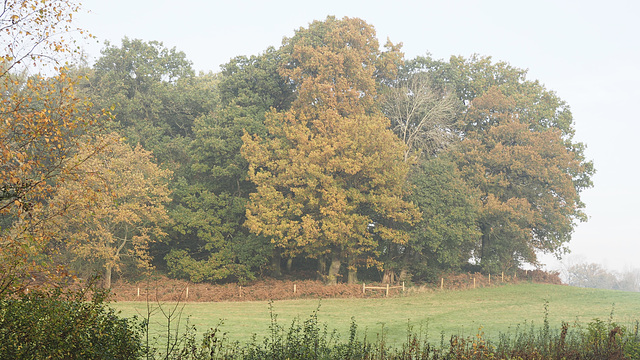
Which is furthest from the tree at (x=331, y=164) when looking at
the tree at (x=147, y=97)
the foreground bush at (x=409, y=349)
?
the foreground bush at (x=409, y=349)

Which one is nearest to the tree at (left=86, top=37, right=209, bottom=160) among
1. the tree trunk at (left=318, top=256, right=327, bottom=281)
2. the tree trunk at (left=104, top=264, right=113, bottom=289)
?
the tree trunk at (left=104, top=264, right=113, bottom=289)

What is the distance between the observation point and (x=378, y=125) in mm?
30297

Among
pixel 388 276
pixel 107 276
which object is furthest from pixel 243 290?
pixel 388 276

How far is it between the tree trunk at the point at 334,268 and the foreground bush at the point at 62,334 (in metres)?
24.3

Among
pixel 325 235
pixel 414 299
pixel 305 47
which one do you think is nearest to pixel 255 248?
pixel 325 235

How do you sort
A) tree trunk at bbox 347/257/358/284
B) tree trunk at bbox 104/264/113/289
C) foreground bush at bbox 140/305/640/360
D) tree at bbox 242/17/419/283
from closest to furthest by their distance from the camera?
foreground bush at bbox 140/305/640/360
tree trunk at bbox 104/264/113/289
tree at bbox 242/17/419/283
tree trunk at bbox 347/257/358/284

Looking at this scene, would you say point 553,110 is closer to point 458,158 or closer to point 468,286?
point 458,158

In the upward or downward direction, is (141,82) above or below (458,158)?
above

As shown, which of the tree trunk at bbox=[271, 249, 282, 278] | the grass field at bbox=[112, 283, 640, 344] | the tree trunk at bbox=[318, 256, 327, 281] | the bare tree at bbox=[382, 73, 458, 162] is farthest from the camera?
the bare tree at bbox=[382, 73, 458, 162]

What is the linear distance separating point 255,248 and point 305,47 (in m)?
13.5

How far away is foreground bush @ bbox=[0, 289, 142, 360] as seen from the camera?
6379mm

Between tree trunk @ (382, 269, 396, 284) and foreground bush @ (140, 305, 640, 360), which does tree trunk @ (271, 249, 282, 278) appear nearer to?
tree trunk @ (382, 269, 396, 284)

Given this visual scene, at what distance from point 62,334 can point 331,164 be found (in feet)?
76.3

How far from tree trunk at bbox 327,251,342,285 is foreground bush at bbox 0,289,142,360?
24.3 m
